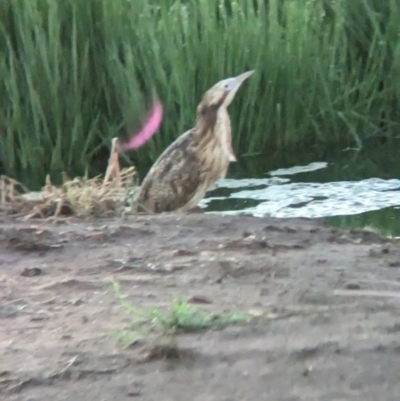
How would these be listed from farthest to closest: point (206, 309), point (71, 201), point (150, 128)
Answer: point (150, 128) < point (71, 201) < point (206, 309)

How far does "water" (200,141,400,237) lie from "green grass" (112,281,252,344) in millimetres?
2171

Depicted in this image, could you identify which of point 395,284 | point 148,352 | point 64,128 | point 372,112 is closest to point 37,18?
point 64,128

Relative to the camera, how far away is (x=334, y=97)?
674 cm

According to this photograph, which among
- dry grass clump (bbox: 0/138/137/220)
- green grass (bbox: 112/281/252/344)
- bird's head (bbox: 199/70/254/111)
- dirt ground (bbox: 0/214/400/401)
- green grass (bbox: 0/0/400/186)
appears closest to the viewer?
dirt ground (bbox: 0/214/400/401)

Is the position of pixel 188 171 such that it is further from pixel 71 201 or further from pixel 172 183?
pixel 71 201

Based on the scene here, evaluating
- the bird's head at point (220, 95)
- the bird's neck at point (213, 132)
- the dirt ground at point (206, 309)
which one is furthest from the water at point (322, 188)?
the dirt ground at point (206, 309)

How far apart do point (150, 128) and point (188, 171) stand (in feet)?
4.37

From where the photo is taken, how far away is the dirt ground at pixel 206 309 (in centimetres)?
170

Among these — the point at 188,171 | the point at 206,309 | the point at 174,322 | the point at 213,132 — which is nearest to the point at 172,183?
the point at 188,171

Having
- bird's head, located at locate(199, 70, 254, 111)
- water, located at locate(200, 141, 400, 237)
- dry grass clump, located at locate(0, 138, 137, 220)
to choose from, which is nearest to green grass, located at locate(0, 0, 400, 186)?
water, located at locate(200, 141, 400, 237)

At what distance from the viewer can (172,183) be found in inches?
185

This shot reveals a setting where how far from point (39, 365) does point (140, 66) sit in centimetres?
447

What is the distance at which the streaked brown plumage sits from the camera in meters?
4.72

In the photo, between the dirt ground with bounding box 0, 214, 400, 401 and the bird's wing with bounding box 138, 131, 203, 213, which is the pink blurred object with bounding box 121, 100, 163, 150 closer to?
the bird's wing with bounding box 138, 131, 203, 213
